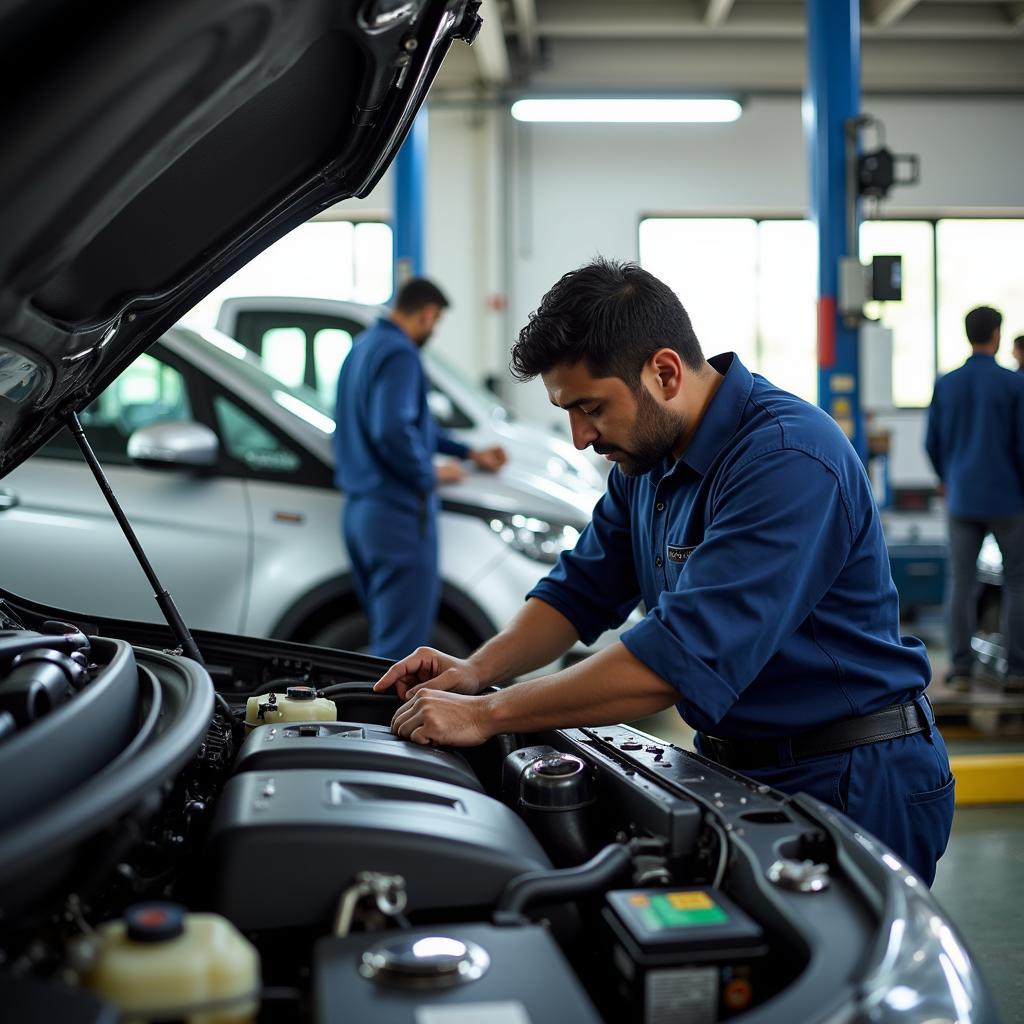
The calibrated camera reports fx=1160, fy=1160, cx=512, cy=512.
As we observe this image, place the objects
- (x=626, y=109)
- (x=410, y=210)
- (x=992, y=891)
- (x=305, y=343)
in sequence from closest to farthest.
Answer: (x=992, y=891)
(x=305, y=343)
(x=410, y=210)
(x=626, y=109)

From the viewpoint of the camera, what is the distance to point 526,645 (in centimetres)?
211

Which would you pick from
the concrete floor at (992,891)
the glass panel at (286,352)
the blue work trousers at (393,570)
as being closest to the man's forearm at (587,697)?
the concrete floor at (992,891)

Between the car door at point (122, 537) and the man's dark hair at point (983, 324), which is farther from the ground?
the man's dark hair at point (983, 324)

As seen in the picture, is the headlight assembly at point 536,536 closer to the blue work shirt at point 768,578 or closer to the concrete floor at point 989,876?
the concrete floor at point 989,876

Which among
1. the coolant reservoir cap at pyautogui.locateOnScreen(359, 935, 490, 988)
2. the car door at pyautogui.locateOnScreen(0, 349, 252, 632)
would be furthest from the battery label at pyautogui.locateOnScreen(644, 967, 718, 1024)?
the car door at pyautogui.locateOnScreen(0, 349, 252, 632)

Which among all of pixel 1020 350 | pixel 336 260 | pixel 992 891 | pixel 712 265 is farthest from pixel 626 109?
pixel 992 891

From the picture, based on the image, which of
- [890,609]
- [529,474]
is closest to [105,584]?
[529,474]

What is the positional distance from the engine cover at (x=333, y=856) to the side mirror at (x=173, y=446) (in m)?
2.56

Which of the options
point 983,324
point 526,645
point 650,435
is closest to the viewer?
point 650,435

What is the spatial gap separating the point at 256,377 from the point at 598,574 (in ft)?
7.59

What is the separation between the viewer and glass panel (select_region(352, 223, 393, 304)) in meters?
11.5

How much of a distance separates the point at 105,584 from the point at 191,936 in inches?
118

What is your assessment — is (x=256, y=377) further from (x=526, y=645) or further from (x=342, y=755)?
(x=342, y=755)

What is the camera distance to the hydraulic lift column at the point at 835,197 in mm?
5129
